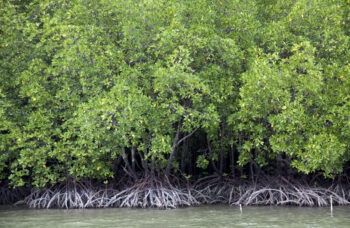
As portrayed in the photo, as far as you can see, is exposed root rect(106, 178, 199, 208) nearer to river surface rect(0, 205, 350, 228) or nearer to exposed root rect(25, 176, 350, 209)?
exposed root rect(25, 176, 350, 209)

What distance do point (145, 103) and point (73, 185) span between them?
2.72m

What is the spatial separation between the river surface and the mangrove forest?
63 cm

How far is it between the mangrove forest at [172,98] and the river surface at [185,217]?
635mm

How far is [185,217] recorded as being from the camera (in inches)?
406

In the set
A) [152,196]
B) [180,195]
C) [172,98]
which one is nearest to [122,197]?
[152,196]

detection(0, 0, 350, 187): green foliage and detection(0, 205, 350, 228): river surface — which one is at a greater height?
detection(0, 0, 350, 187): green foliage

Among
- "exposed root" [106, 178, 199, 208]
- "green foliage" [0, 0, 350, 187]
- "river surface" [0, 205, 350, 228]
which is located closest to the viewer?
"river surface" [0, 205, 350, 228]

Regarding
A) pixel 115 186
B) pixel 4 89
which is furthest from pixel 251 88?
pixel 4 89

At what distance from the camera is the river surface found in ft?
31.0

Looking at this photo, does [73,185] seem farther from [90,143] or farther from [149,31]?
[149,31]

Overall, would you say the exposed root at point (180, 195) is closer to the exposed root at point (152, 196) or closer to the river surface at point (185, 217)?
the exposed root at point (152, 196)

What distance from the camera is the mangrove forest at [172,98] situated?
36.7 ft

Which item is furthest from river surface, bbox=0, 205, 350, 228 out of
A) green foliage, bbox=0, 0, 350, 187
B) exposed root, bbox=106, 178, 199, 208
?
green foliage, bbox=0, 0, 350, 187

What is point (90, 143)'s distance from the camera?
11383 mm
